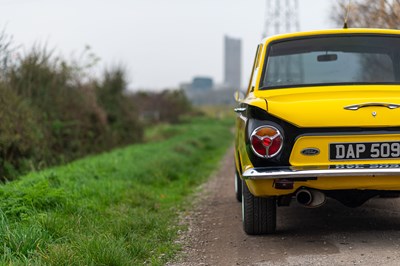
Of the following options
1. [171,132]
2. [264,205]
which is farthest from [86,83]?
[264,205]

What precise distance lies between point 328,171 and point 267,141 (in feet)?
1.82

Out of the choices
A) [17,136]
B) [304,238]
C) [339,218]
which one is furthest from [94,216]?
[17,136]

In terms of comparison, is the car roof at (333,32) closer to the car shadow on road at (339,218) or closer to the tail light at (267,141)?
the tail light at (267,141)

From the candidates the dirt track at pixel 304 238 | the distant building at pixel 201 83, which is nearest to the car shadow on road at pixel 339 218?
the dirt track at pixel 304 238

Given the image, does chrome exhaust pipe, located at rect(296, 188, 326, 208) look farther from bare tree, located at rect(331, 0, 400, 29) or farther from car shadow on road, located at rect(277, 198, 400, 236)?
bare tree, located at rect(331, 0, 400, 29)

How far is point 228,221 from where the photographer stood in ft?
23.3

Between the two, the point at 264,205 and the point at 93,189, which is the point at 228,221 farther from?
the point at 93,189

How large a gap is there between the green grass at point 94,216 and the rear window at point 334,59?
200 centimetres

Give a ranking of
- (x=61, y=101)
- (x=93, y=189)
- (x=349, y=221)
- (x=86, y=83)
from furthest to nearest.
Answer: (x=86, y=83) → (x=61, y=101) → (x=93, y=189) → (x=349, y=221)

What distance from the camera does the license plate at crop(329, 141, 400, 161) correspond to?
504cm

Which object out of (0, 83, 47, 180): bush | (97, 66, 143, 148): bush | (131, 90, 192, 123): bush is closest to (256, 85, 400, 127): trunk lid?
(0, 83, 47, 180): bush

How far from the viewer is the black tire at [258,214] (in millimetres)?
5668

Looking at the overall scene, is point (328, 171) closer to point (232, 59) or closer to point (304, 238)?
point (304, 238)

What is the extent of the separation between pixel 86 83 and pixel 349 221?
13140 mm
